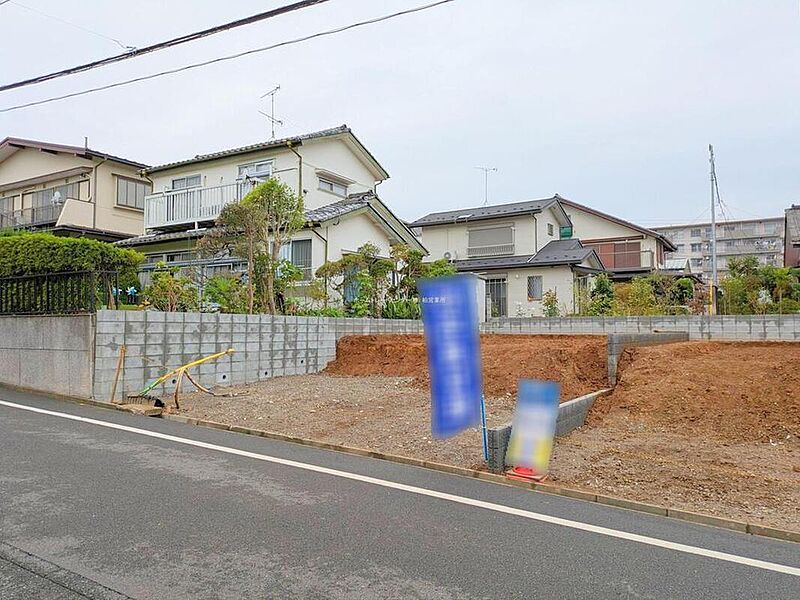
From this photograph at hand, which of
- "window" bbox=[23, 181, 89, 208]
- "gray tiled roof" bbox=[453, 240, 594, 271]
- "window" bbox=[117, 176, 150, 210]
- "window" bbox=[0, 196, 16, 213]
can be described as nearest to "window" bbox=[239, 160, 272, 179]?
"window" bbox=[117, 176, 150, 210]

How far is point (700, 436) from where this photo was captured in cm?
636

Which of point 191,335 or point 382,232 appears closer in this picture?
point 191,335

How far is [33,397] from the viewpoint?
27.6 ft

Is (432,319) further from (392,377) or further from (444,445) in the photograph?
(392,377)

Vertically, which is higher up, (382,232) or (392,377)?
(382,232)

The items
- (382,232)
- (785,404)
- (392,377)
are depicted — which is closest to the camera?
(785,404)

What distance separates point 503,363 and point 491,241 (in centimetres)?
1661


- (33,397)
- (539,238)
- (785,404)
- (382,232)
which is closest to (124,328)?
(33,397)

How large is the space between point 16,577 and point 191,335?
20.5ft

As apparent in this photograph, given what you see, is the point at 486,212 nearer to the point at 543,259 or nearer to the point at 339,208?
the point at 543,259

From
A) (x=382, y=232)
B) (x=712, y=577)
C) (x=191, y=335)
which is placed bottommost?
(x=712, y=577)

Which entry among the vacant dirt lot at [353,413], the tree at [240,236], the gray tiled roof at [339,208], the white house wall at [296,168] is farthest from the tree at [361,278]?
the white house wall at [296,168]

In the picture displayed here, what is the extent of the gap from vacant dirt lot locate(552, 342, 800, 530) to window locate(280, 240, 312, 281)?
31.8 feet

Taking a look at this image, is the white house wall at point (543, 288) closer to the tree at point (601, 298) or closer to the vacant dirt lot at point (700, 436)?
the tree at point (601, 298)
